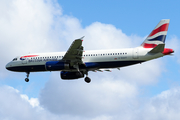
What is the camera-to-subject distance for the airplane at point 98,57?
148ft

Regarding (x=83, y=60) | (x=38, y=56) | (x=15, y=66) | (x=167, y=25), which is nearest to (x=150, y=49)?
(x=167, y=25)

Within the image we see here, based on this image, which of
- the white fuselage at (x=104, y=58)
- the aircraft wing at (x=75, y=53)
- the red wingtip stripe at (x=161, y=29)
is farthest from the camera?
the red wingtip stripe at (x=161, y=29)

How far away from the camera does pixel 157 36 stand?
47.4 meters

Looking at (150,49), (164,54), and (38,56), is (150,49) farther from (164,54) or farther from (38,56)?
(38,56)

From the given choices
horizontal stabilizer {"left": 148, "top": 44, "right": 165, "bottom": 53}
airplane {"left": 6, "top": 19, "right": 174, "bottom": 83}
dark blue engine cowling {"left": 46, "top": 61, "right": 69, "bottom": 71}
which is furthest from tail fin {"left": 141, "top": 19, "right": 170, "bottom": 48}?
dark blue engine cowling {"left": 46, "top": 61, "right": 69, "bottom": 71}

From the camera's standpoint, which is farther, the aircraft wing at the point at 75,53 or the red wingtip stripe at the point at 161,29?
the red wingtip stripe at the point at 161,29

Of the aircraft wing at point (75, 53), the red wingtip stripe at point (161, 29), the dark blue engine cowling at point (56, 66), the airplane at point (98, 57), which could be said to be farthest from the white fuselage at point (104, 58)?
the red wingtip stripe at point (161, 29)

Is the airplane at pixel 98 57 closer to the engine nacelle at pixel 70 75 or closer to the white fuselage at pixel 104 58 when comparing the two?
the white fuselage at pixel 104 58

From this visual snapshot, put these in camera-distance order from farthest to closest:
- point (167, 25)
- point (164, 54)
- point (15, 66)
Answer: point (15, 66) < point (167, 25) < point (164, 54)

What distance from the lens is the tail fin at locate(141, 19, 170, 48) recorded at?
47.1 m

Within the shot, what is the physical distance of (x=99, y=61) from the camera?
46500 millimetres

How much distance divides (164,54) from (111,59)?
6.80 meters

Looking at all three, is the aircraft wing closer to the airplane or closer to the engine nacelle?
the airplane

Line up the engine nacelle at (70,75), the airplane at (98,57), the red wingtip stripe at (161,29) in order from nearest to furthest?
the airplane at (98,57)
the red wingtip stripe at (161,29)
the engine nacelle at (70,75)
